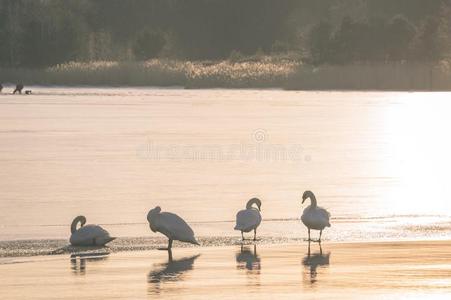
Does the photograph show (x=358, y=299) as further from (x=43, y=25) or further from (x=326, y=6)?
(x=326, y=6)

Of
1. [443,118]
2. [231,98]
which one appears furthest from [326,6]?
[443,118]

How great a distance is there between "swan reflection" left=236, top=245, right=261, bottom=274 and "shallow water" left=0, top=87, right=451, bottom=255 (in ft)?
2.96

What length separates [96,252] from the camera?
1505 cm

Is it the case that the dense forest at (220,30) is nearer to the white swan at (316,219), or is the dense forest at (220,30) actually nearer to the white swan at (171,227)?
the white swan at (316,219)

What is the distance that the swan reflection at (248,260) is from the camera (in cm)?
1378

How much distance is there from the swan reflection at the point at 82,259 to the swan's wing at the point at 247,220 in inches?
66.5

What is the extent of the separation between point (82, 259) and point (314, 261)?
2466 millimetres

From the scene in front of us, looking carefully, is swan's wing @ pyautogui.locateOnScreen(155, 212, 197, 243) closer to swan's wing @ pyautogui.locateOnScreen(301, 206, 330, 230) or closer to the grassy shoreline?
swan's wing @ pyautogui.locateOnScreen(301, 206, 330, 230)

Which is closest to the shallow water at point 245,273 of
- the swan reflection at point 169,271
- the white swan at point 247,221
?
the swan reflection at point 169,271

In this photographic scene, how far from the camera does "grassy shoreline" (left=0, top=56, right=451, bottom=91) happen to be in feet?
212

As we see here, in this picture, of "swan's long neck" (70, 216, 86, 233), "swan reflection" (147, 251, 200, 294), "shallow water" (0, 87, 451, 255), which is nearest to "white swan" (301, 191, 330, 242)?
"shallow water" (0, 87, 451, 255)

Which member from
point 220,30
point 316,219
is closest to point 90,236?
point 316,219

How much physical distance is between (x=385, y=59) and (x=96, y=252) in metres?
59.5

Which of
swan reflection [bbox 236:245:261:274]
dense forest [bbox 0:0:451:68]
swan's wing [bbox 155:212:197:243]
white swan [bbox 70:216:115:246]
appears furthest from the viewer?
dense forest [bbox 0:0:451:68]
